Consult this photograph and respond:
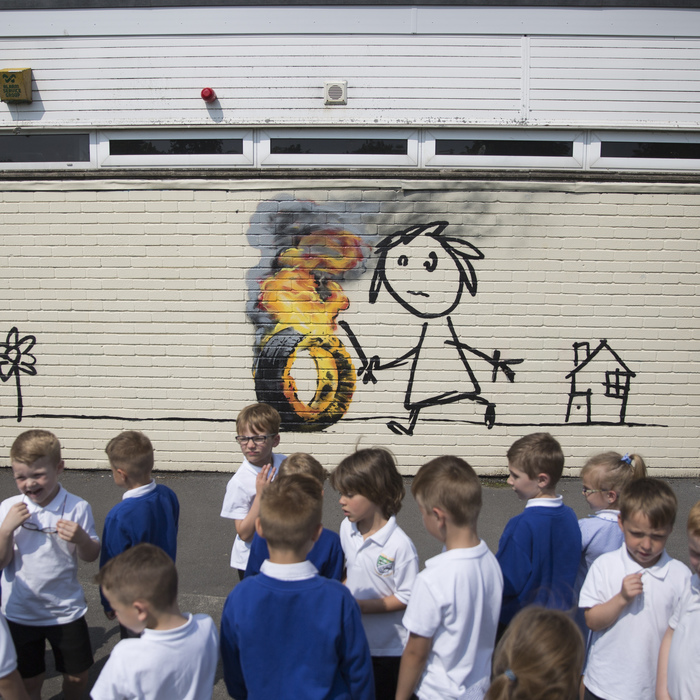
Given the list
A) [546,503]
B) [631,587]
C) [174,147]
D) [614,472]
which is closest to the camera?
[631,587]

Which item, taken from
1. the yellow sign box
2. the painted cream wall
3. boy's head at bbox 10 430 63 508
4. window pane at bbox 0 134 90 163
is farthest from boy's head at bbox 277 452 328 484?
the yellow sign box

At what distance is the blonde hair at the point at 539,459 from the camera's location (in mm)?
2408

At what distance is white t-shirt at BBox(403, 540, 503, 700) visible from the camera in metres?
1.80

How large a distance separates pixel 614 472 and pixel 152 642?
1.96m

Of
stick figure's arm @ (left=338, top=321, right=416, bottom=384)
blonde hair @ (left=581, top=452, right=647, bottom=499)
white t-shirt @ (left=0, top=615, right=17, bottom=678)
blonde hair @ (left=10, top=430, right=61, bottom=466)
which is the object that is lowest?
white t-shirt @ (left=0, top=615, right=17, bottom=678)

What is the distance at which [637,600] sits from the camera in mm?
1989

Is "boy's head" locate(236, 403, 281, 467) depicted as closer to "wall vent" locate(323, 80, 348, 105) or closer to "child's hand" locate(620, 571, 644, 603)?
"child's hand" locate(620, 571, 644, 603)

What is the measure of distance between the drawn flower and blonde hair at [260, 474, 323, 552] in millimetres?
4738

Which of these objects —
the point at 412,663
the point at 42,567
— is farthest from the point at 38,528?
the point at 412,663

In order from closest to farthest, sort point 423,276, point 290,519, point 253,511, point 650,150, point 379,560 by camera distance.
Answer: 1. point 290,519
2. point 379,560
3. point 253,511
4. point 423,276
5. point 650,150

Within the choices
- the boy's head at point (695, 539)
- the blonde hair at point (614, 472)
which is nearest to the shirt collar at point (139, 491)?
the blonde hair at point (614, 472)

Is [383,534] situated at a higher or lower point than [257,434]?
lower

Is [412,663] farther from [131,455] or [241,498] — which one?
[131,455]

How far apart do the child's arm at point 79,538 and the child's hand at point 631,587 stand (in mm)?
2075
